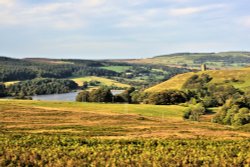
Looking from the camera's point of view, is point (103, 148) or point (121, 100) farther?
point (121, 100)

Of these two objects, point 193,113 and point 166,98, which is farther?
point 166,98

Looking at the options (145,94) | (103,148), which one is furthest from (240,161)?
(145,94)

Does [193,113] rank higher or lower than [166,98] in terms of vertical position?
lower

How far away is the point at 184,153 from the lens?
3612 centimetres

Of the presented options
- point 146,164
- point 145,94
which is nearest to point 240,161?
point 146,164

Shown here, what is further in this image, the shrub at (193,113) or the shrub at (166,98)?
the shrub at (166,98)

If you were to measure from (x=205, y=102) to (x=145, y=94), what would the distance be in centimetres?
3280

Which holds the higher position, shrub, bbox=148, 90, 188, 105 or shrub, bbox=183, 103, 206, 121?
shrub, bbox=148, 90, 188, 105

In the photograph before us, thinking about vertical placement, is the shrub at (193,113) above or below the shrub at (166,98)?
below

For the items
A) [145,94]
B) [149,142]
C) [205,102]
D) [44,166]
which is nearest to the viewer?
[44,166]

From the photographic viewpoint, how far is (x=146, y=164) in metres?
31.1

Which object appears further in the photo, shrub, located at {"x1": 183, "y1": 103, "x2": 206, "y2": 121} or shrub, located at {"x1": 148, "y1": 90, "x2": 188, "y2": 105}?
shrub, located at {"x1": 148, "y1": 90, "x2": 188, "y2": 105}

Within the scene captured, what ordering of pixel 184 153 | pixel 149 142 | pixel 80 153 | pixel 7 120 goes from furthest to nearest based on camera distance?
pixel 7 120
pixel 149 142
pixel 184 153
pixel 80 153

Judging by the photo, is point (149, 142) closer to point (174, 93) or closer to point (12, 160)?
point (12, 160)
